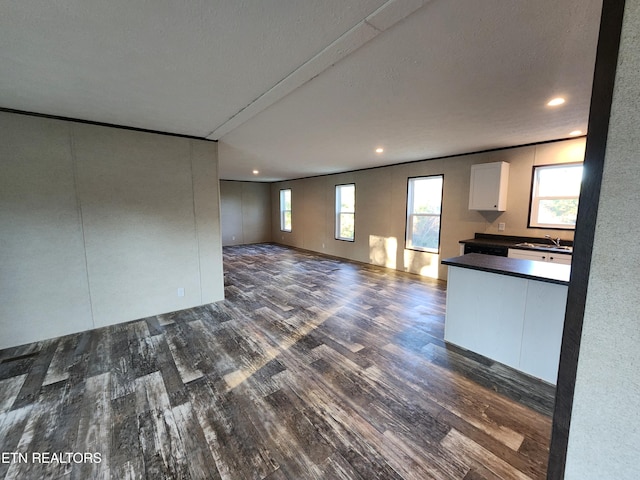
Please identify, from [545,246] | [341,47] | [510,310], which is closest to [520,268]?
[510,310]

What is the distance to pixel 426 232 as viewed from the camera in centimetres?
572

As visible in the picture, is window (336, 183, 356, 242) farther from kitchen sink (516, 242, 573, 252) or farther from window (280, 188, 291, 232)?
kitchen sink (516, 242, 573, 252)

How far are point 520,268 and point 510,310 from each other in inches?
15.6

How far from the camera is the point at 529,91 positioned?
7.37 ft

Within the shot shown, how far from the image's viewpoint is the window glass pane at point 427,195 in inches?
215

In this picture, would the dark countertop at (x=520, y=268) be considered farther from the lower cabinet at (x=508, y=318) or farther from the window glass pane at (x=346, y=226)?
the window glass pane at (x=346, y=226)

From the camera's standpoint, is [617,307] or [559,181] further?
[559,181]

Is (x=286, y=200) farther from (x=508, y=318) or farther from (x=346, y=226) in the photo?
(x=508, y=318)

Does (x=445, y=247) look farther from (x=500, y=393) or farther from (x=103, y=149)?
(x=103, y=149)

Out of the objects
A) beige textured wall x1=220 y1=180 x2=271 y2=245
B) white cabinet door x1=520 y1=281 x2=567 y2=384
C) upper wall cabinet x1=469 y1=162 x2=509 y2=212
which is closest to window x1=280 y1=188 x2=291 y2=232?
beige textured wall x1=220 y1=180 x2=271 y2=245

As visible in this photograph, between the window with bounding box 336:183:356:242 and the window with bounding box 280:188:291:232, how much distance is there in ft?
8.74

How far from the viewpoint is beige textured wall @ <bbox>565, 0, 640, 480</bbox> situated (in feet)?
2.40

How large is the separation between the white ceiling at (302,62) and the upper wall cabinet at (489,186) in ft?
3.40

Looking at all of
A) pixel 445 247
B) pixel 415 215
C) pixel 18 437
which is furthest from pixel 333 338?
pixel 415 215
